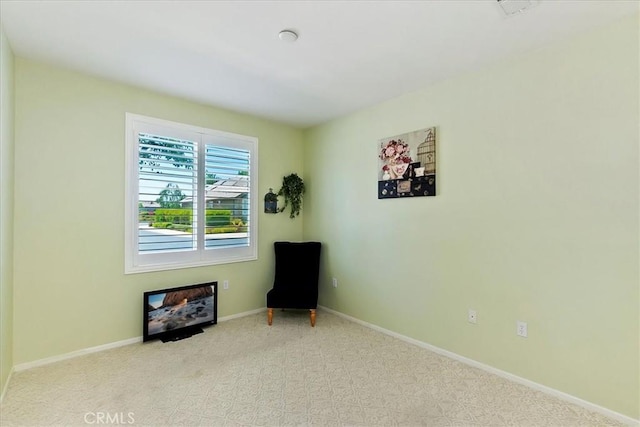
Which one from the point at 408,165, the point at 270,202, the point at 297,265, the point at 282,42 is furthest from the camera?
the point at 270,202

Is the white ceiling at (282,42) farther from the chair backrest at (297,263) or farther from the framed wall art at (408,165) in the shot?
the chair backrest at (297,263)

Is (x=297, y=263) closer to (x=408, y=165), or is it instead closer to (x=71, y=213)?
(x=408, y=165)

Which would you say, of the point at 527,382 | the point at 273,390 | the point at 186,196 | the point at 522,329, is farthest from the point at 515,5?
the point at 186,196

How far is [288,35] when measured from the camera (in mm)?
2096

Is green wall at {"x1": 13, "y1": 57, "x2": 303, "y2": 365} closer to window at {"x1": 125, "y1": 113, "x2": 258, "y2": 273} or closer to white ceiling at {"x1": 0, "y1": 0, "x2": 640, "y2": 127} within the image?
window at {"x1": 125, "y1": 113, "x2": 258, "y2": 273}

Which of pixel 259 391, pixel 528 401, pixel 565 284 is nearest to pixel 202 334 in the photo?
pixel 259 391

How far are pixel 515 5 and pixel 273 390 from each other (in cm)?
300

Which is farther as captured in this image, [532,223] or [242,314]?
[242,314]

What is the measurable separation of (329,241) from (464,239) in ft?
5.87

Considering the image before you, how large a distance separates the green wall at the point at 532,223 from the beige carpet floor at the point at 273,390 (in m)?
0.30

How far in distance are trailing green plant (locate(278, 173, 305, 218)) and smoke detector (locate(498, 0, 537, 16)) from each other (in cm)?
290

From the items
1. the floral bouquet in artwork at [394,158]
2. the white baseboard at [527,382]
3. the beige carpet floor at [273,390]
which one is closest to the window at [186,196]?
the beige carpet floor at [273,390]

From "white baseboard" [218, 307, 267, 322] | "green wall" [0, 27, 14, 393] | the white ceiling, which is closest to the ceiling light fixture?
the white ceiling

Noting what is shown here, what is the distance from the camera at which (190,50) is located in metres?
2.32
